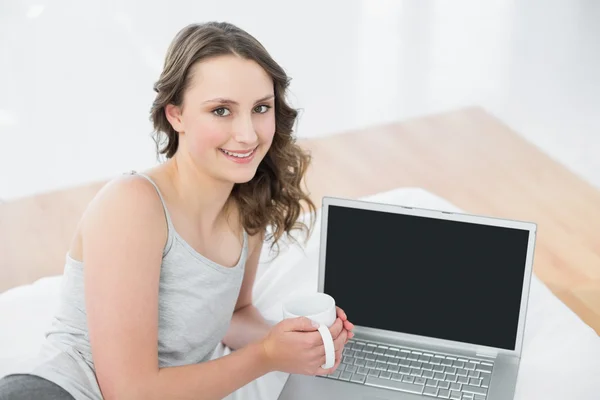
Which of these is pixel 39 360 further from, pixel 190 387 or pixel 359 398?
pixel 359 398

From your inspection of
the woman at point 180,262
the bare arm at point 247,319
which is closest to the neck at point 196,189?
the woman at point 180,262

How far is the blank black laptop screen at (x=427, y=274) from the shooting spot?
1.91 metres

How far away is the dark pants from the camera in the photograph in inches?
69.5

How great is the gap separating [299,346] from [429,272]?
0.42 metres

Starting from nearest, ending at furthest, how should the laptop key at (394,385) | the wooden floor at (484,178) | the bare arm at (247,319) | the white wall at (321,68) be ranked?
the laptop key at (394,385) < the bare arm at (247,319) < the wooden floor at (484,178) < the white wall at (321,68)

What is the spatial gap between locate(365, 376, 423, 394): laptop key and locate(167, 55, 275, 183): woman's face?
1.72 ft

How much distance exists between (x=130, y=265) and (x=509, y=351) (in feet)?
2.82

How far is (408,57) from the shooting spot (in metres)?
4.84

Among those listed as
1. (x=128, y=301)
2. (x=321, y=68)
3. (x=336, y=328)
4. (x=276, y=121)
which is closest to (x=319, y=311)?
(x=336, y=328)

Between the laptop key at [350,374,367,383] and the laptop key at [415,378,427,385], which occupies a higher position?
the laptop key at [415,378,427,385]

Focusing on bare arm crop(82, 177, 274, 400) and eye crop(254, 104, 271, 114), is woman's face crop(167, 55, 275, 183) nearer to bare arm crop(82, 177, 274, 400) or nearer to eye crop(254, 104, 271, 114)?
eye crop(254, 104, 271, 114)

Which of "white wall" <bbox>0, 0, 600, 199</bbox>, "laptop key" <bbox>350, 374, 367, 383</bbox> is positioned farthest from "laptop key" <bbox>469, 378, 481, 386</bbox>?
"white wall" <bbox>0, 0, 600, 199</bbox>

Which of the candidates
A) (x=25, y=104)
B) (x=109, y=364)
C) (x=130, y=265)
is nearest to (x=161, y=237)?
(x=130, y=265)

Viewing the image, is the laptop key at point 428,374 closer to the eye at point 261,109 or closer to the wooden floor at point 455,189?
the eye at point 261,109
